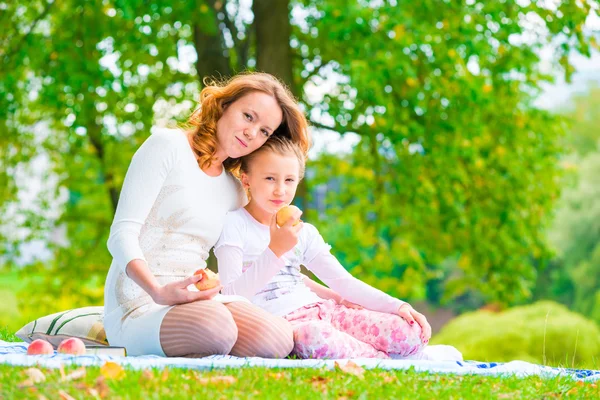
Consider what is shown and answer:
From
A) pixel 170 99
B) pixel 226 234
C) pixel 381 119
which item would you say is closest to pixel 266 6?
pixel 381 119

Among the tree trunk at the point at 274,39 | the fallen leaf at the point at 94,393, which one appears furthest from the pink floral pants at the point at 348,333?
the tree trunk at the point at 274,39

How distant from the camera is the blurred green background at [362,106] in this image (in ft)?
27.9

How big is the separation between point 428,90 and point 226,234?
545cm

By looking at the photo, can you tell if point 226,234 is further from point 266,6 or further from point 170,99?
point 170,99

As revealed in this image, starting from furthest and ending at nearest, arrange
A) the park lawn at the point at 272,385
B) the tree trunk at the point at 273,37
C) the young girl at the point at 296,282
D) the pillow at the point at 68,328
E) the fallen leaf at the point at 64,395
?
the tree trunk at the point at 273,37 → the pillow at the point at 68,328 → the young girl at the point at 296,282 → the park lawn at the point at 272,385 → the fallen leaf at the point at 64,395

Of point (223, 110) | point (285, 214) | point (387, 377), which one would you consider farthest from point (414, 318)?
point (223, 110)

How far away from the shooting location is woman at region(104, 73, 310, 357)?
3.49 meters

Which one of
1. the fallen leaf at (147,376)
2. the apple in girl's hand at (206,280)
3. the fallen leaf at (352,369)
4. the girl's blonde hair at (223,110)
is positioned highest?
the girl's blonde hair at (223,110)

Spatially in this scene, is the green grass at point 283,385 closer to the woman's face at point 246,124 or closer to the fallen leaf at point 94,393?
the fallen leaf at point 94,393

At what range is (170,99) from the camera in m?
11.4

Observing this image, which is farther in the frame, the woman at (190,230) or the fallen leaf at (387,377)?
the woman at (190,230)

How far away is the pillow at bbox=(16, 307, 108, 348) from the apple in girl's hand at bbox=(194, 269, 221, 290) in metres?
1.05

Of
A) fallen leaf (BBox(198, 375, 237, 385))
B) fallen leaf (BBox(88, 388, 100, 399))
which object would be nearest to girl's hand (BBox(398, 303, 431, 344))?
fallen leaf (BBox(198, 375, 237, 385))

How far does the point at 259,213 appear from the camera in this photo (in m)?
4.13
